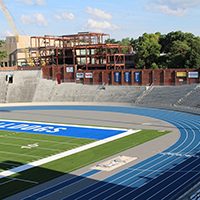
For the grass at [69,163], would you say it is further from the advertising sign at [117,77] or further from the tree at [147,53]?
the tree at [147,53]

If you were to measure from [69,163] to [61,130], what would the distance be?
40.0 ft

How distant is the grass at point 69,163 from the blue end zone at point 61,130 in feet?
6.87

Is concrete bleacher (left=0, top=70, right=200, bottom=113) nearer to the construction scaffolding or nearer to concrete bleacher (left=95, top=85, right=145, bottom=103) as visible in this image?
concrete bleacher (left=95, top=85, right=145, bottom=103)

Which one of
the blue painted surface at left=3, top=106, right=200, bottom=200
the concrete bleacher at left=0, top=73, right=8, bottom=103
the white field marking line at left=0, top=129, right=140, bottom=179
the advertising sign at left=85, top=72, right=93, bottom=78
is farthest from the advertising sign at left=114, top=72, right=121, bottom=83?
the blue painted surface at left=3, top=106, right=200, bottom=200

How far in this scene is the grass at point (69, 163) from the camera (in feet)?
66.4

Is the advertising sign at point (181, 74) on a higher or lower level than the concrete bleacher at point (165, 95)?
higher

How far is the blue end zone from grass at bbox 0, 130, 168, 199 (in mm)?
2092

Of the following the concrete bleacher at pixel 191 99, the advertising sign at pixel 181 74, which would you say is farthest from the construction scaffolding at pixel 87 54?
the concrete bleacher at pixel 191 99

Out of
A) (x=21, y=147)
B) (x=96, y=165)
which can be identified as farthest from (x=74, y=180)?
(x=21, y=147)

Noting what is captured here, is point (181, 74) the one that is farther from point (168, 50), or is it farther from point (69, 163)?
point (69, 163)

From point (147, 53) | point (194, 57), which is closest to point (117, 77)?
point (194, 57)

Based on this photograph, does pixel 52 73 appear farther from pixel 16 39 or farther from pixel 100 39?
pixel 16 39

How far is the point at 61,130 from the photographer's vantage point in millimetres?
36406

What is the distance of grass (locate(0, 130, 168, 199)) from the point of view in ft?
66.4
